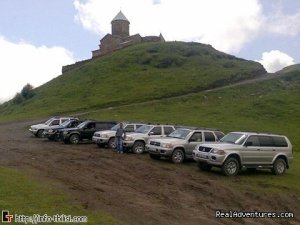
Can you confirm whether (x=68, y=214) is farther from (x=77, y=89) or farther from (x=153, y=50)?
(x=153, y=50)

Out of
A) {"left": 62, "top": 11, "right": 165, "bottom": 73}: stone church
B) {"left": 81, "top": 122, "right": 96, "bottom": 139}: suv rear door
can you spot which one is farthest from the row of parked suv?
{"left": 62, "top": 11, "right": 165, "bottom": 73}: stone church

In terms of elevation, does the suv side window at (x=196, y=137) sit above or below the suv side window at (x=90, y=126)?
below

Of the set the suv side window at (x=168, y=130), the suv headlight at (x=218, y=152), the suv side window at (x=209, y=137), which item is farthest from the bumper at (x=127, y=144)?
the suv headlight at (x=218, y=152)

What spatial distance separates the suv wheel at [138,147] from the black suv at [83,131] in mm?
5736

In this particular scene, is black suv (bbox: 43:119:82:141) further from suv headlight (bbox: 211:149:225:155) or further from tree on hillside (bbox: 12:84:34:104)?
tree on hillside (bbox: 12:84:34:104)

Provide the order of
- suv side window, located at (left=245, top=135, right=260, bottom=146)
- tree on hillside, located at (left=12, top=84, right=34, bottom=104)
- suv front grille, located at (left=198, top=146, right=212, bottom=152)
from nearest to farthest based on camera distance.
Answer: suv front grille, located at (left=198, top=146, right=212, bottom=152) → suv side window, located at (left=245, top=135, right=260, bottom=146) → tree on hillside, located at (left=12, top=84, right=34, bottom=104)

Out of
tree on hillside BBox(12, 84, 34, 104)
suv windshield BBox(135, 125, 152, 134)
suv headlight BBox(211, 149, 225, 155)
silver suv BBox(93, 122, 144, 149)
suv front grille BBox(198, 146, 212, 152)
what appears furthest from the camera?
tree on hillside BBox(12, 84, 34, 104)

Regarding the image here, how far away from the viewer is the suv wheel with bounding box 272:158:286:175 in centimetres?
2066

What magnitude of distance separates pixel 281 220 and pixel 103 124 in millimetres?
19612

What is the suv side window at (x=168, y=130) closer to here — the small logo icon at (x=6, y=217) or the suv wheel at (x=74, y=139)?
the suv wheel at (x=74, y=139)

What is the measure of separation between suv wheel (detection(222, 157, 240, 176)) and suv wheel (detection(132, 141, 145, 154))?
734cm

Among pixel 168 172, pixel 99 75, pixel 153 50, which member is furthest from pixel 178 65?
pixel 168 172

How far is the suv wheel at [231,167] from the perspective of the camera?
18.8 meters

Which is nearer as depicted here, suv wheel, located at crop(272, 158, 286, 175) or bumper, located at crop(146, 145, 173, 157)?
suv wheel, located at crop(272, 158, 286, 175)
